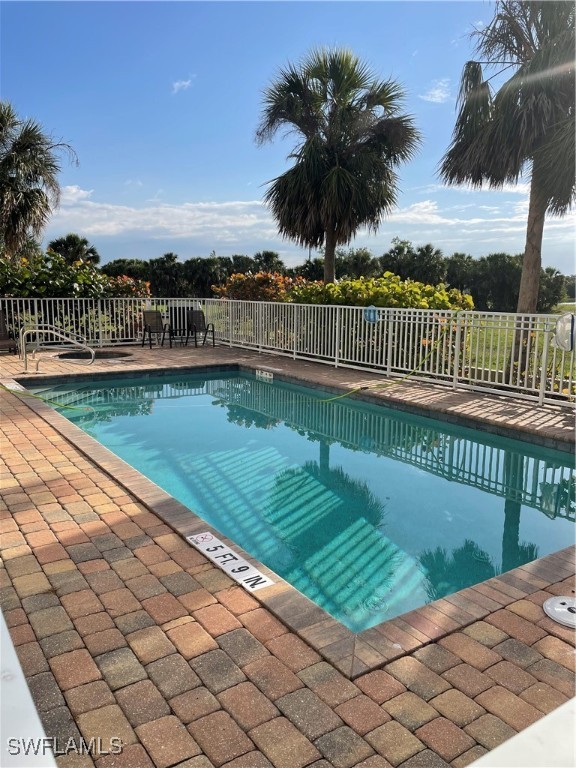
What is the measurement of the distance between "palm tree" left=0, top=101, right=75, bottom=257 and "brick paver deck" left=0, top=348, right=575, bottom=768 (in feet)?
33.6

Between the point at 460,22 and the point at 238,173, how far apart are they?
21.4ft

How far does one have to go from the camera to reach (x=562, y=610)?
2357 mm

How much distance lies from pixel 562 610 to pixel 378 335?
671 centimetres

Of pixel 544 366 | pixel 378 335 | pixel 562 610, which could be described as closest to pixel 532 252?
pixel 378 335

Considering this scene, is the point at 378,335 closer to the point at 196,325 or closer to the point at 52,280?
the point at 196,325

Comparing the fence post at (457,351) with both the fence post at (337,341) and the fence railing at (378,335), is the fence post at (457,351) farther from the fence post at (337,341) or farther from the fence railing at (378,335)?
the fence post at (337,341)

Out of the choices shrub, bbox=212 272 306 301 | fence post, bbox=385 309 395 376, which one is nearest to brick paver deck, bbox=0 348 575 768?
fence post, bbox=385 309 395 376

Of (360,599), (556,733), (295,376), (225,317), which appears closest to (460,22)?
(295,376)

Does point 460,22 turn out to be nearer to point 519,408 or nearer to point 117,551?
point 519,408

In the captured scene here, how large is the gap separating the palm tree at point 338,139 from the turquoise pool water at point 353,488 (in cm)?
615

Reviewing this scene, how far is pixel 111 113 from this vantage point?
9984mm

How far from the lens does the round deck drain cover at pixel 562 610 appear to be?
2.27m

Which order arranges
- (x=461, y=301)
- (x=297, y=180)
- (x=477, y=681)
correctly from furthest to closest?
(x=297, y=180)
(x=461, y=301)
(x=477, y=681)

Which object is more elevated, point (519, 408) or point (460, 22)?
point (460, 22)
